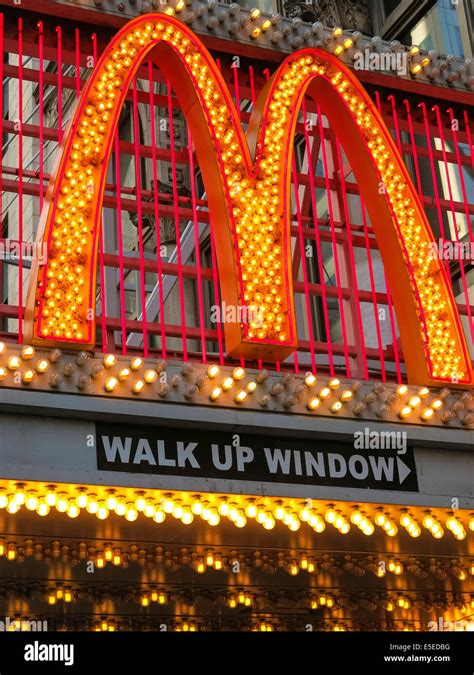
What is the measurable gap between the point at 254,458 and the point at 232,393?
60 cm

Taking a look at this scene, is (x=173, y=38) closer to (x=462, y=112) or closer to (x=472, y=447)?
(x=462, y=112)

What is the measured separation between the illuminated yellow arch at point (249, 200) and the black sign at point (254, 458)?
859mm

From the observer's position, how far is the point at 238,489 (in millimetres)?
10695

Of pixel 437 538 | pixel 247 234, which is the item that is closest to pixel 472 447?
pixel 437 538

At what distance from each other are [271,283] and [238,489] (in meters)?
2.03

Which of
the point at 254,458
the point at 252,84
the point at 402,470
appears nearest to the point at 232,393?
the point at 254,458

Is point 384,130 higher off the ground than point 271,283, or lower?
higher

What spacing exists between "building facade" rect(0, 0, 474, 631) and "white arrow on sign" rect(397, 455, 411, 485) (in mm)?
23

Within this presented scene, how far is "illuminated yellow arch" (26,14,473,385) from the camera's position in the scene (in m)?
10.9

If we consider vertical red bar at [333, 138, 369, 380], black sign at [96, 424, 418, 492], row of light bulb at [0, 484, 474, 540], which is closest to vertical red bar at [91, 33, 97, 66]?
vertical red bar at [333, 138, 369, 380]

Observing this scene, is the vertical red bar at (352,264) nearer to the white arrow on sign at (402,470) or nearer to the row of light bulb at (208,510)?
the white arrow on sign at (402,470)

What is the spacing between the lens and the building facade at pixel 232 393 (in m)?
10.6

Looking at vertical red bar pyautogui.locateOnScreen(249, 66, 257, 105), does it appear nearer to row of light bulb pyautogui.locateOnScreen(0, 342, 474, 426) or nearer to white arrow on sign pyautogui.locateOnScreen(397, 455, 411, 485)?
row of light bulb pyautogui.locateOnScreen(0, 342, 474, 426)

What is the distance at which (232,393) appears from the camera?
1106 centimetres
